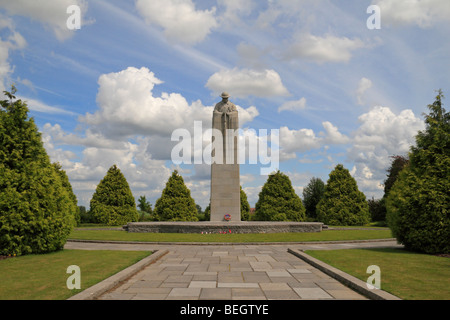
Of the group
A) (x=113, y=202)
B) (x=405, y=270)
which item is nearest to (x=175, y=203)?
(x=113, y=202)

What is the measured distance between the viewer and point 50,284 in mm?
7375

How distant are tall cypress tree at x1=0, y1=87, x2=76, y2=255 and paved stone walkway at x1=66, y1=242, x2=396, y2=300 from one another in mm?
4406

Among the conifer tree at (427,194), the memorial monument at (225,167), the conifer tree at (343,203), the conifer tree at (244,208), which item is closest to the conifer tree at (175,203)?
Answer: the conifer tree at (244,208)

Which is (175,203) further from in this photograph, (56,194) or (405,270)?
(405,270)

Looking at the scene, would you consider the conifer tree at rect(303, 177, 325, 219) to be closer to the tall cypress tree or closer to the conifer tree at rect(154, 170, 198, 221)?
the conifer tree at rect(154, 170, 198, 221)

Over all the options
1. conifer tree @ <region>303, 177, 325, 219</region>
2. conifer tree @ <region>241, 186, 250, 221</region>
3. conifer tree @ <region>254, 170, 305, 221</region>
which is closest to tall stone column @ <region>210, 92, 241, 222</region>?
conifer tree @ <region>254, 170, 305, 221</region>

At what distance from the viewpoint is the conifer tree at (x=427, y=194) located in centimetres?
1236

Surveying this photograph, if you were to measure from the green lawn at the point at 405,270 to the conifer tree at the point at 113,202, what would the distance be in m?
24.0

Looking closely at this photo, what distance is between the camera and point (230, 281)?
Result: 318 inches

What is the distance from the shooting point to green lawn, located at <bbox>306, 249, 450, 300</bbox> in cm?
677

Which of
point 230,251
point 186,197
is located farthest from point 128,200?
point 230,251

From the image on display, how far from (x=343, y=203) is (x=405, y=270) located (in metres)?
24.8

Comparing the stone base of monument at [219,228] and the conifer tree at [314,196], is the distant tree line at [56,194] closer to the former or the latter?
the stone base of monument at [219,228]
